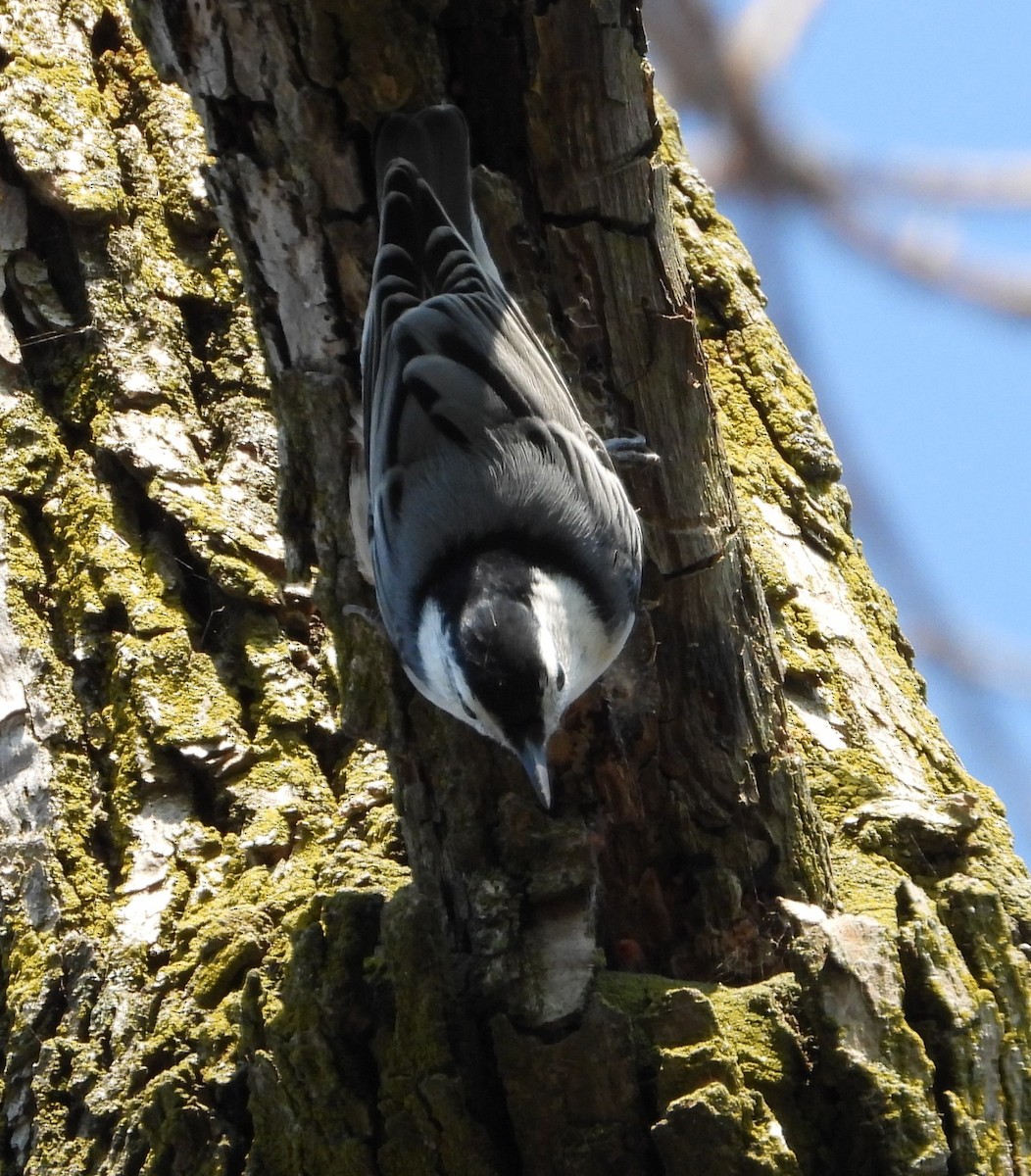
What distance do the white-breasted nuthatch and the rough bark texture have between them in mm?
59

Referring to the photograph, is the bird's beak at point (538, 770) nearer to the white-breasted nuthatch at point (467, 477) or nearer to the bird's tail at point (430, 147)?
the white-breasted nuthatch at point (467, 477)

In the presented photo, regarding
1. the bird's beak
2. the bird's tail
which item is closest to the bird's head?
the bird's beak

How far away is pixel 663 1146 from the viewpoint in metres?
1.78

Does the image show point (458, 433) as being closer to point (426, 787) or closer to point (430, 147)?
point (430, 147)

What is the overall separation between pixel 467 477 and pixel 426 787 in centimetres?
65

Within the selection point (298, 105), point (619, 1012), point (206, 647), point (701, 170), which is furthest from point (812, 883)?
point (701, 170)

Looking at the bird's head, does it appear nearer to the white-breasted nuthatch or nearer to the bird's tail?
the white-breasted nuthatch

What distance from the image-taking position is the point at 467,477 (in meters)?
2.56

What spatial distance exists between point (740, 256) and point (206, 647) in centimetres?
168

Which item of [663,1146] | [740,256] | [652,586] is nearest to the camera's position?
[663,1146]

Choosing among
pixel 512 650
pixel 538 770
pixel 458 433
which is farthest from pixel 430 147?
pixel 538 770

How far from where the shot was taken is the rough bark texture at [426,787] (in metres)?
1.88

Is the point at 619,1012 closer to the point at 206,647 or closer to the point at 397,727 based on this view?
the point at 397,727

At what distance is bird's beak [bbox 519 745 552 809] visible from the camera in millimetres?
1998
